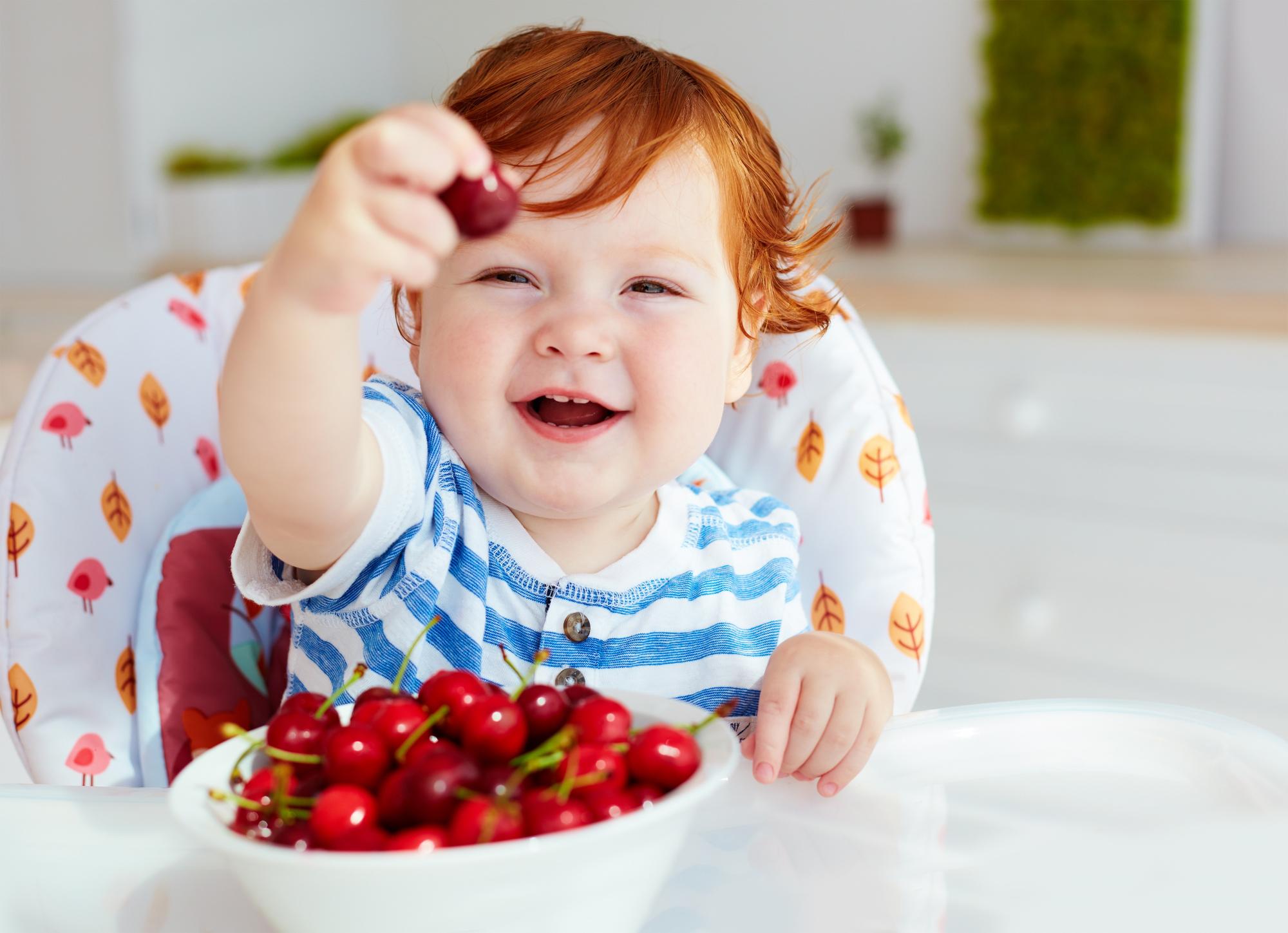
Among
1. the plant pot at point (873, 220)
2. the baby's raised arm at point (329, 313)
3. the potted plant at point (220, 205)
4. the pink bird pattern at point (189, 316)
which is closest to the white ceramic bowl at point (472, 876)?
the baby's raised arm at point (329, 313)

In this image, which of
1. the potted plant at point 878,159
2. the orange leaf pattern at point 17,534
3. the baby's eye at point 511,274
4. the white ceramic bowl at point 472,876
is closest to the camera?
the white ceramic bowl at point 472,876

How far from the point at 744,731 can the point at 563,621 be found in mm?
122

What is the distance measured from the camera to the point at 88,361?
2.97 feet

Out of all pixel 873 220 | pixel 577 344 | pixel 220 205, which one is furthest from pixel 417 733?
pixel 220 205

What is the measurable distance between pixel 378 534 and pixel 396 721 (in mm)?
210

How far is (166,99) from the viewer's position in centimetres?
308

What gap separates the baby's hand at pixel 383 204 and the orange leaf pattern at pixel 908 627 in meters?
0.54

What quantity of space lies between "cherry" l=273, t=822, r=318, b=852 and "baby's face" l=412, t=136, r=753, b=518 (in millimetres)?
317

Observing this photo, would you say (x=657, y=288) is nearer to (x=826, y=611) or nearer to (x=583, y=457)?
(x=583, y=457)

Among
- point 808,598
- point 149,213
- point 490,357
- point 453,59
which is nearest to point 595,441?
point 490,357

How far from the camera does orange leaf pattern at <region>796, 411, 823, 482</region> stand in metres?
0.97

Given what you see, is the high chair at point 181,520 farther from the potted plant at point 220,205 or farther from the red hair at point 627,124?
the potted plant at point 220,205

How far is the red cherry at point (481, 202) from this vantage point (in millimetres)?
429

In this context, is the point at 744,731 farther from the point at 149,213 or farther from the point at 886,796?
the point at 149,213
